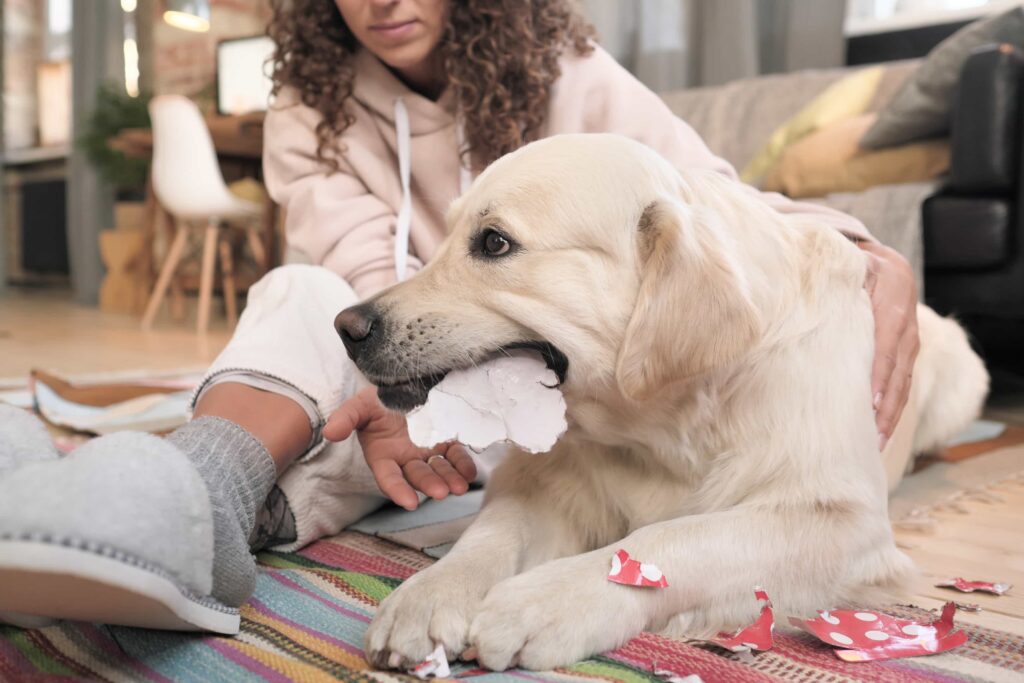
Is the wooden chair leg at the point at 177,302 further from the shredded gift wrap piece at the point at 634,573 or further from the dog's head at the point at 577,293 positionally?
the shredded gift wrap piece at the point at 634,573

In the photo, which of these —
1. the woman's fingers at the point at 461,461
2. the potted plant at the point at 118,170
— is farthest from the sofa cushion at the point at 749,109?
the potted plant at the point at 118,170

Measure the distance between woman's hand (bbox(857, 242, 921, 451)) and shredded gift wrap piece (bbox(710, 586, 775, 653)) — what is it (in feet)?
1.32

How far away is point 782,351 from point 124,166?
708cm

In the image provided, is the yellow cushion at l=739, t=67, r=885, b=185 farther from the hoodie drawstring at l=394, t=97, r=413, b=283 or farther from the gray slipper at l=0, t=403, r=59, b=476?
the gray slipper at l=0, t=403, r=59, b=476

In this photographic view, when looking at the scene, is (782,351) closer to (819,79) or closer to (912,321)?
(912,321)

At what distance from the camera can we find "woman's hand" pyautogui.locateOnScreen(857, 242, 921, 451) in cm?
124

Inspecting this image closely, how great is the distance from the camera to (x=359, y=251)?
67.3 inches

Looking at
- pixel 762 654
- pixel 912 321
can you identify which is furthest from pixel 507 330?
pixel 912 321

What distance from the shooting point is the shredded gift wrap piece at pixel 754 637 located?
3.05ft

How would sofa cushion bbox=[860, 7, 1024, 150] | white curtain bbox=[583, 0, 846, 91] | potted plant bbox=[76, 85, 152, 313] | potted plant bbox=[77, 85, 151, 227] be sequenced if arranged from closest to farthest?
sofa cushion bbox=[860, 7, 1024, 150], white curtain bbox=[583, 0, 846, 91], potted plant bbox=[76, 85, 152, 313], potted plant bbox=[77, 85, 151, 227]

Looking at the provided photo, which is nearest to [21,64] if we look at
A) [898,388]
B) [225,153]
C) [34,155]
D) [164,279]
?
[34,155]

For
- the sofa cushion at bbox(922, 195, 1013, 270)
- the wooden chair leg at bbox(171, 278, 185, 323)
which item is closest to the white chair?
the wooden chair leg at bbox(171, 278, 185, 323)

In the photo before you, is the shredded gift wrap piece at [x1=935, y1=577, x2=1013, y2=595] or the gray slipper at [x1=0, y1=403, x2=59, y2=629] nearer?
the gray slipper at [x1=0, y1=403, x2=59, y2=629]

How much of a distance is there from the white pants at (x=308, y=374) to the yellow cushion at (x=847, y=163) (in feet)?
7.14
